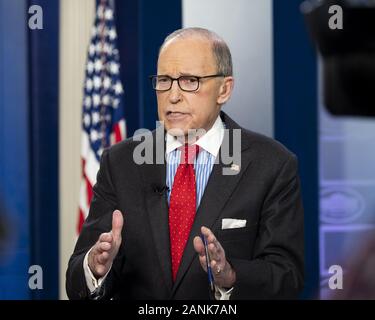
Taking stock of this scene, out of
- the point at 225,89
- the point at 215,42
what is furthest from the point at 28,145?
the point at 215,42

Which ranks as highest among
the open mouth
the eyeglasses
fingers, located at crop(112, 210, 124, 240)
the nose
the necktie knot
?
the eyeglasses

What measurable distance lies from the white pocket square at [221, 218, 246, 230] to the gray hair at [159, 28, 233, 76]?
44 centimetres

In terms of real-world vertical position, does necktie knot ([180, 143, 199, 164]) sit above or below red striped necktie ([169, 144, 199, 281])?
above

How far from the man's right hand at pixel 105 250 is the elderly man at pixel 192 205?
10 millimetres

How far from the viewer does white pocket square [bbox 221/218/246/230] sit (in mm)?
1677

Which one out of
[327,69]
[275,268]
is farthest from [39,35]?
[327,69]

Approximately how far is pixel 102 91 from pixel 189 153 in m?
1.71

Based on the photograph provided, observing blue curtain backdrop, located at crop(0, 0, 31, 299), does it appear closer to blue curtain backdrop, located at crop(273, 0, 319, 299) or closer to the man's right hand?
blue curtain backdrop, located at crop(273, 0, 319, 299)

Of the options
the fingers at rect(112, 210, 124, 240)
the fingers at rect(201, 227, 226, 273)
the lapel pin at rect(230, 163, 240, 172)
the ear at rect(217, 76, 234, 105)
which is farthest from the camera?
the ear at rect(217, 76, 234, 105)

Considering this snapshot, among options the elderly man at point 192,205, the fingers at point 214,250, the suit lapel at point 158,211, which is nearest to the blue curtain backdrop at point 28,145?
the elderly man at point 192,205

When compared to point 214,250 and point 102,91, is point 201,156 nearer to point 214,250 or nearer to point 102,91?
point 214,250

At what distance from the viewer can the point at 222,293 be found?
1514mm

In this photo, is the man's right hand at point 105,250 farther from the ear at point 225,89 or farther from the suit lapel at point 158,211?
the ear at point 225,89

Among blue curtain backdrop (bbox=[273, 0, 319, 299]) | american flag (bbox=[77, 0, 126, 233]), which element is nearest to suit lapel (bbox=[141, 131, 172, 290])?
american flag (bbox=[77, 0, 126, 233])
